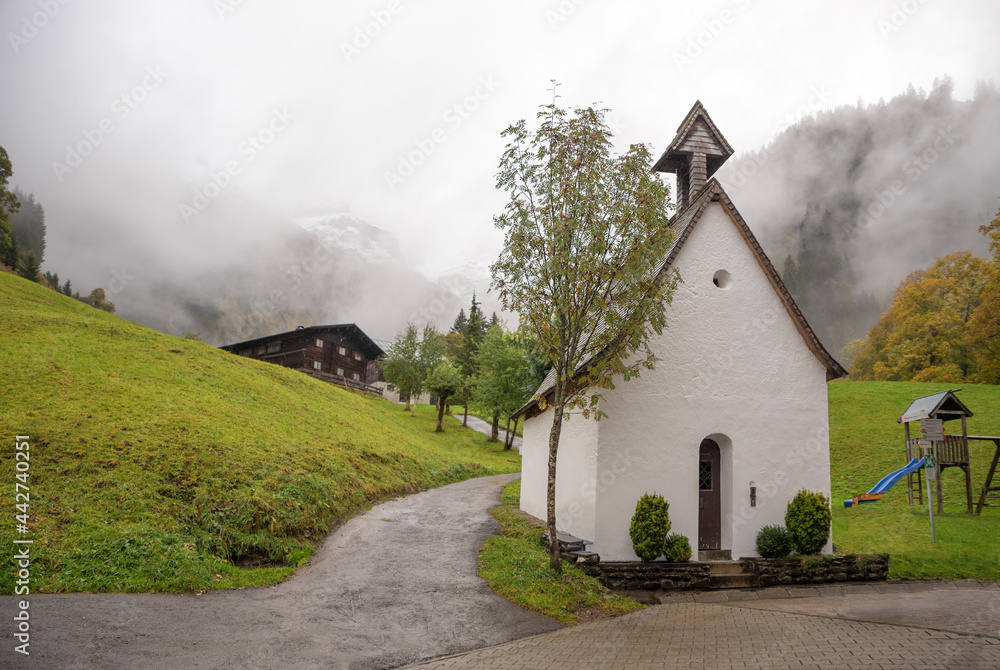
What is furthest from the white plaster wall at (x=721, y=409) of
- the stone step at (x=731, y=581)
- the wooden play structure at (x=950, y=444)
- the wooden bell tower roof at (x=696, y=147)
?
the wooden play structure at (x=950, y=444)

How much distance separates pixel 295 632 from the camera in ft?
25.4

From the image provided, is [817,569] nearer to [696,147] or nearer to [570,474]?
[570,474]

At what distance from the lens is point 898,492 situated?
69.0 ft

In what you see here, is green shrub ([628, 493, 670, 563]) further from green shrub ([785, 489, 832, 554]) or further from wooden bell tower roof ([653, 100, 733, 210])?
wooden bell tower roof ([653, 100, 733, 210])

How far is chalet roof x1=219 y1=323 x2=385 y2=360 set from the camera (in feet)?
165

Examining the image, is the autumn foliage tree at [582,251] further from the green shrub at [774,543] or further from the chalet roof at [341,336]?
the chalet roof at [341,336]

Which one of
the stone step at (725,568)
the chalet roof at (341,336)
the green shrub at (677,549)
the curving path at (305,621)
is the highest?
the chalet roof at (341,336)

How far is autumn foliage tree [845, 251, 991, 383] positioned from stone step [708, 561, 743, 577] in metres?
38.8

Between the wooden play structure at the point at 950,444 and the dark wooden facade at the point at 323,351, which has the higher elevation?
the dark wooden facade at the point at 323,351

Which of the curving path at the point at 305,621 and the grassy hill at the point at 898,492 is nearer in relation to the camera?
the curving path at the point at 305,621

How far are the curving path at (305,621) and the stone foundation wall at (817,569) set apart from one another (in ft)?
18.0

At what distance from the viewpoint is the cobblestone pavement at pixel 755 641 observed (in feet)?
23.6

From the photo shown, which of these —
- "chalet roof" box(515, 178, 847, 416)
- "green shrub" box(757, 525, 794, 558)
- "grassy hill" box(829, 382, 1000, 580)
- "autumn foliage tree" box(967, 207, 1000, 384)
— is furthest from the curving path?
"autumn foliage tree" box(967, 207, 1000, 384)

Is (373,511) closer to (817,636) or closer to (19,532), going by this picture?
(19,532)
